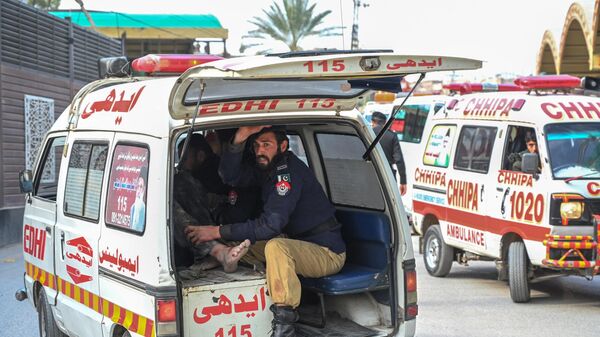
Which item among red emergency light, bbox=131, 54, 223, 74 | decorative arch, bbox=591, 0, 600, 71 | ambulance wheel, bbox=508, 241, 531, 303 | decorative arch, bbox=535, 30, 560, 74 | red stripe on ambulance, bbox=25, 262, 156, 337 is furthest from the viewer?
decorative arch, bbox=535, 30, 560, 74

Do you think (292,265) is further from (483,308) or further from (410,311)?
(483,308)

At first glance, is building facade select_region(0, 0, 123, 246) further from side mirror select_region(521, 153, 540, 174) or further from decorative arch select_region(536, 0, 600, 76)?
decorative arch select_region(536, 0, 600, 76)

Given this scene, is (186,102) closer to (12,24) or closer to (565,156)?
(565,156)

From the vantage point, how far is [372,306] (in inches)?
236

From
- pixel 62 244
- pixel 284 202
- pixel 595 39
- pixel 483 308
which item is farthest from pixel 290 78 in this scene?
pixel 595 39

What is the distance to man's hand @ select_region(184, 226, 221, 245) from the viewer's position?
581 centimetres

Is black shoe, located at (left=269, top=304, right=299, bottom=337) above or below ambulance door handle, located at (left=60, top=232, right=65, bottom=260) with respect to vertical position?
below

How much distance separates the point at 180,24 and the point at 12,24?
1992 centimetres

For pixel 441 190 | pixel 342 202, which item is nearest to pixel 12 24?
pixel 441 190

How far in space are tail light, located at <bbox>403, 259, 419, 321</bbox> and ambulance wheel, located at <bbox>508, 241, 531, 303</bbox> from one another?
4238 millimetres

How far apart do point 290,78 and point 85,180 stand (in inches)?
80.3

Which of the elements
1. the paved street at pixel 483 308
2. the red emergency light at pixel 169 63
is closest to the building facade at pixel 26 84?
the paved street at pixel 483 308

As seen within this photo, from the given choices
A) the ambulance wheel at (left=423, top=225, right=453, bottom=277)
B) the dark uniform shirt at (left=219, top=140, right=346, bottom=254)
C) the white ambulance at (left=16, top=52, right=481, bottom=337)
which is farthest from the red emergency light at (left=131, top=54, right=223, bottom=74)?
the ambulance wheel at (left=423, top=225, right=453, bottom=277)

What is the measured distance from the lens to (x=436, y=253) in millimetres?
11852
